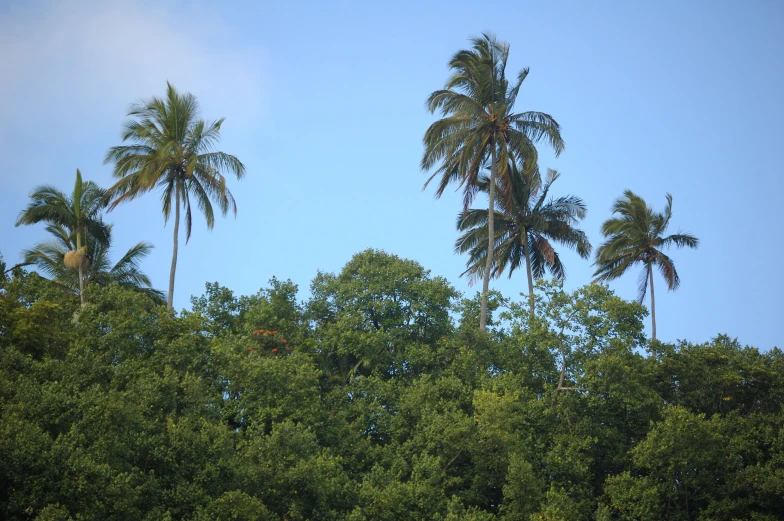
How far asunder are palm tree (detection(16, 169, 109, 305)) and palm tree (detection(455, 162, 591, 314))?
15.0 meters

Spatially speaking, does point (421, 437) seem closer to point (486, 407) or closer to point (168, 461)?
point (486, 407)

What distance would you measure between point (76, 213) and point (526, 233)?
59.9 ft

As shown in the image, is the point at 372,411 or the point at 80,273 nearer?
the point at 372,411

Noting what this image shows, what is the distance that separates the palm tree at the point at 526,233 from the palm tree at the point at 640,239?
444cm

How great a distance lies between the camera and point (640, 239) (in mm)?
41281

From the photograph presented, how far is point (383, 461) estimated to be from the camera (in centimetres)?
2569

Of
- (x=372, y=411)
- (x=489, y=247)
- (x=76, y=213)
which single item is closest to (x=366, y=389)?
(x=372, y=411)

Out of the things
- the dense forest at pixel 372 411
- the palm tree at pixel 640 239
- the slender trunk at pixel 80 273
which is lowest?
the dense forest at pixel 372 411

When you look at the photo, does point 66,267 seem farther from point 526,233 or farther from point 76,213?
point 526,233

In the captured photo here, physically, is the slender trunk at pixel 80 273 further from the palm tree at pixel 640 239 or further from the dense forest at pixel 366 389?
the palm tree at pixel 640 239

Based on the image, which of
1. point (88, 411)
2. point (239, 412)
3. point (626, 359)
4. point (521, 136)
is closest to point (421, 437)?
point (239, 412)

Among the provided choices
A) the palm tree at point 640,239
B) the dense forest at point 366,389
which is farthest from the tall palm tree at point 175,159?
the palm tree at point 640,239

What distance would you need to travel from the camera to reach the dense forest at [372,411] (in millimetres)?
20312

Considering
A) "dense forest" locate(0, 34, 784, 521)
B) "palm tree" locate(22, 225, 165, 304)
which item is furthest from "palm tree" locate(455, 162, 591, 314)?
"palm tree" locate(22, 225, 165, 304)
